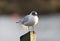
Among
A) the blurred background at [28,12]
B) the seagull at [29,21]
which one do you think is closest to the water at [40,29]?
the blurred background at [28,12]

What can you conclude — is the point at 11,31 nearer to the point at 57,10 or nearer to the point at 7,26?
the point at 7,26

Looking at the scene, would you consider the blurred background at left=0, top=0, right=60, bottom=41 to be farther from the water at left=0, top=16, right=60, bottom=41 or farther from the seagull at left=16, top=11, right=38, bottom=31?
the seagull at left=16, top=11, right=38, bottom=31

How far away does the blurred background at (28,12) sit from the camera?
4.12 meters

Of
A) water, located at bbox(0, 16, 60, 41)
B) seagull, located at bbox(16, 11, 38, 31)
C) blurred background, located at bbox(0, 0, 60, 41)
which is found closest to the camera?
seagull, located at bbox(16, 11, 38, 31)

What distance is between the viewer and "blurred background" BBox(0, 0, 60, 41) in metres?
4.12

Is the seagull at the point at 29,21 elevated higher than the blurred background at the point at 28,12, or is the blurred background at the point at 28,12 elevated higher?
the seagull at the point at 29,21

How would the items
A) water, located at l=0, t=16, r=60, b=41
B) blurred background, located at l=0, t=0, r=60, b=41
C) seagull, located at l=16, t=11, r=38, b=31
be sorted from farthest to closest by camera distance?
blurred background, located at l=0, t=0, r=60, b=41 → water, located at l=0, t=16, r=60, b=41 → seagull, located at l=16, t=11, r=38, b=31

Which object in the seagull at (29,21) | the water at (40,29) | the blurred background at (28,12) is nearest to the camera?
the seagull at (29,21)

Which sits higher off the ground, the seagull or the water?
the seagull

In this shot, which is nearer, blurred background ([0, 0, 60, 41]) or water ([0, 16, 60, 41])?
water ([0, 16, 60, 41])

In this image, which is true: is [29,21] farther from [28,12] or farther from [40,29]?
[28,12]

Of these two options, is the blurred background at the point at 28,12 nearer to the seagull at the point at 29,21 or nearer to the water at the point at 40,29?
the water at the point at 40,29

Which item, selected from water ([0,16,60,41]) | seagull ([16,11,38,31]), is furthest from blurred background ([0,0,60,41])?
seagull ([16,11,38,31])

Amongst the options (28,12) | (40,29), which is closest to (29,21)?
(40,29)
